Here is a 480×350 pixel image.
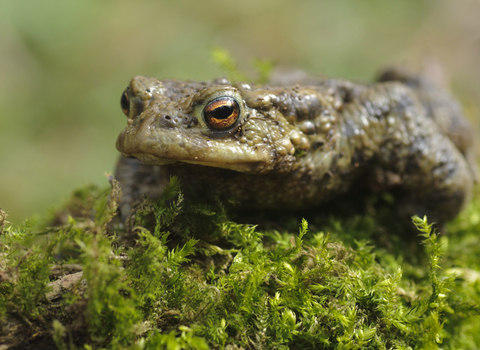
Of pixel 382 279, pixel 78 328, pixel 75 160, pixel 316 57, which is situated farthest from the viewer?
pixel 316 57

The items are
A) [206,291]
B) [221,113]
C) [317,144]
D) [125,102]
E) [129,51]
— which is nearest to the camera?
[206,291]

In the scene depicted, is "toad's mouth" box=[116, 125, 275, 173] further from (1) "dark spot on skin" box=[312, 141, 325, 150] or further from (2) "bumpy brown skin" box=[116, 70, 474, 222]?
(1) "dark spot on skin" box=[312, 141, 325, 150]

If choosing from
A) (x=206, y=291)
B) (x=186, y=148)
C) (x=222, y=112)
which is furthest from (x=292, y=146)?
(x=206, y=291)

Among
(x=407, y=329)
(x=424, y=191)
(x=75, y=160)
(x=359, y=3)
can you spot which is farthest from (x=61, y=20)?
(x=407, y=329)

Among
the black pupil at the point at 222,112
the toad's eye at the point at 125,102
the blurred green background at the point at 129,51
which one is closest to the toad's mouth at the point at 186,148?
the black pupil at the point at 222,112

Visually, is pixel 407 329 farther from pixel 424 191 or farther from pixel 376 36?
pixel 376 36

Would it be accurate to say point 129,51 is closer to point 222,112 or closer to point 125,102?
point 125,102

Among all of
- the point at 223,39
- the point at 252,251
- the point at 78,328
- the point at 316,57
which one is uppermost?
the point at 223,39
